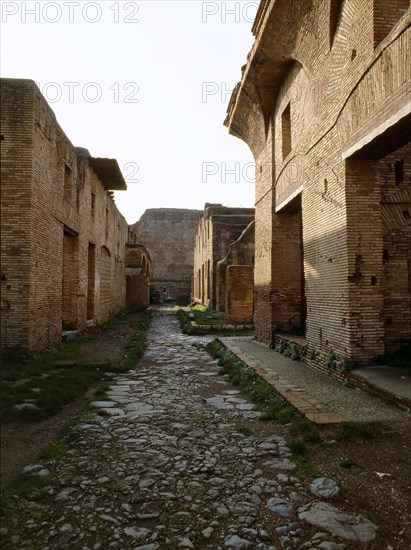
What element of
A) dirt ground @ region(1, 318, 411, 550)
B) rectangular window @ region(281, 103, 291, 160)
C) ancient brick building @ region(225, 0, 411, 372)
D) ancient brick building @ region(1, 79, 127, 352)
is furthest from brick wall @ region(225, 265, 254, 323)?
dirt ground @ region(1, 318, 411, 550)

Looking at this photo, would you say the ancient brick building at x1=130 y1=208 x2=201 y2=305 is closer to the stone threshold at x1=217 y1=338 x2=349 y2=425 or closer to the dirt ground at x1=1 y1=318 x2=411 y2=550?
the stone threshold at x1=217 y1=338 x2=349 y2=425

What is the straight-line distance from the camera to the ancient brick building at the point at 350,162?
17.4ft

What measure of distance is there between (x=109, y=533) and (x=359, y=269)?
497 centimetres

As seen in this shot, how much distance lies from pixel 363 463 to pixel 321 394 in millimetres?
1930

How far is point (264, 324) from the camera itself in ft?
34.8

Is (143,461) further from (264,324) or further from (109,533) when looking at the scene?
(264,324)

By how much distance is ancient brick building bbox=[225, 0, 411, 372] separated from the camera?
529cm

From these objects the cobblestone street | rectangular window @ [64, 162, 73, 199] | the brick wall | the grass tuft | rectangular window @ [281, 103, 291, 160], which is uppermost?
rectangular window @ [281, 103, 291, 160]

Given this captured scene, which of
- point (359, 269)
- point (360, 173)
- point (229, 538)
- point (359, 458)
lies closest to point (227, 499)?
point (229, 538)

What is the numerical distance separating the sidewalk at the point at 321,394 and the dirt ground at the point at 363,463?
0.33 m

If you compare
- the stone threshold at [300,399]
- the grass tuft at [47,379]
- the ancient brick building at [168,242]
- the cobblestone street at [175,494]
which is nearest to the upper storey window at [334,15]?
the stone threshold at [300,399]

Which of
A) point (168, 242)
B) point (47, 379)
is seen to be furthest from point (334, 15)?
point (168, 242)

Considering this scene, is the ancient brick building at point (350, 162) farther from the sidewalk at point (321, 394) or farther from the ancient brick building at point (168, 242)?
the ancient brick building at point (168, 242)

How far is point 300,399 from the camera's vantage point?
16.2 ft
